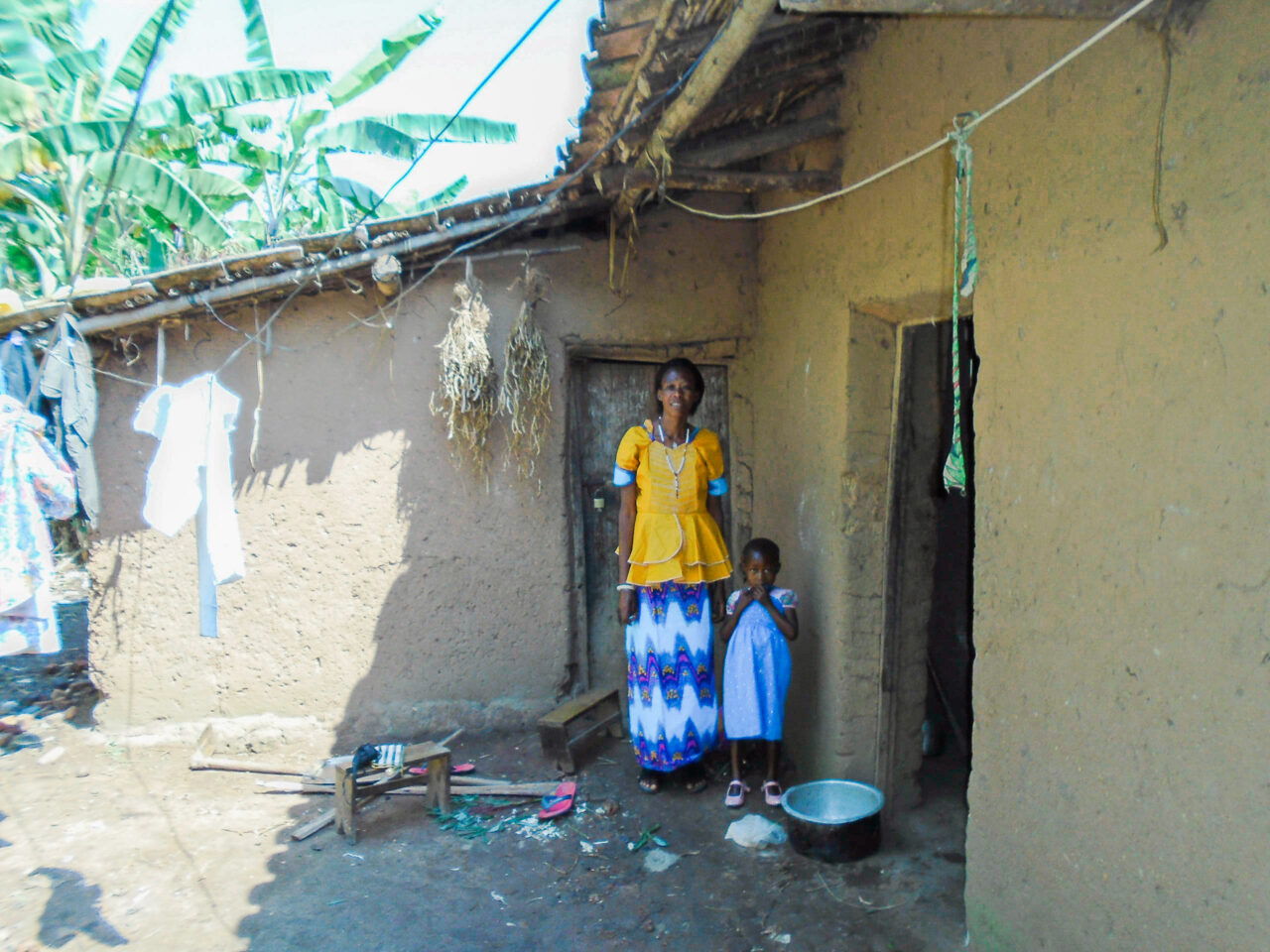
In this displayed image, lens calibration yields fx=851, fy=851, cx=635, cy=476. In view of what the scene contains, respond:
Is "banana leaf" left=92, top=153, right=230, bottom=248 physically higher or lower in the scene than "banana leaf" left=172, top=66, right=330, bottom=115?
lower

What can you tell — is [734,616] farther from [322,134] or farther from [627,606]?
[322,134]

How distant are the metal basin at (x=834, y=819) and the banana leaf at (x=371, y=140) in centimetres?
792

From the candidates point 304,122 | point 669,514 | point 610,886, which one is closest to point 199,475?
point 669,514

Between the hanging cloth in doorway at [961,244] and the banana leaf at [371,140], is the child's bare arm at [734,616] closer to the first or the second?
the hanging cloth in doorway at [961,244]

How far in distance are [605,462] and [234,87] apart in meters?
5.56

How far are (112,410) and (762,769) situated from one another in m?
4.16

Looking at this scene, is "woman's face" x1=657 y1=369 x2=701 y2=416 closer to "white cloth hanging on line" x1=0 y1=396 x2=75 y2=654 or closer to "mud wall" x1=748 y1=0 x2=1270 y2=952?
"mud wall" x1=748 y1=0 x2=1270 y2=952

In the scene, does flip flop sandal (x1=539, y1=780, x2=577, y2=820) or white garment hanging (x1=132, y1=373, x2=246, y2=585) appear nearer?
white garment hanging (x1=132, y1=373, x2=246, y2=585)

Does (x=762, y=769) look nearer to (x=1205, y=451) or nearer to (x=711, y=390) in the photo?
(x=711, y=390)

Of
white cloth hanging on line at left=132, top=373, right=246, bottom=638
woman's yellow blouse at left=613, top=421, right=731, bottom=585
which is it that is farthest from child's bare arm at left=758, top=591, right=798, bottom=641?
white cloth hanging on line at left=132, top=373, right=246, bottom=638

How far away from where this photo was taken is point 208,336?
4871 millimetres

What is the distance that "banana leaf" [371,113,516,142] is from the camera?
29.9ft

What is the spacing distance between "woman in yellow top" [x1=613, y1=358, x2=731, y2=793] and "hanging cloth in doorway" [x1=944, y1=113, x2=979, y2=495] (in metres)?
1.60

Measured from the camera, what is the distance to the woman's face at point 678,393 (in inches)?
167
